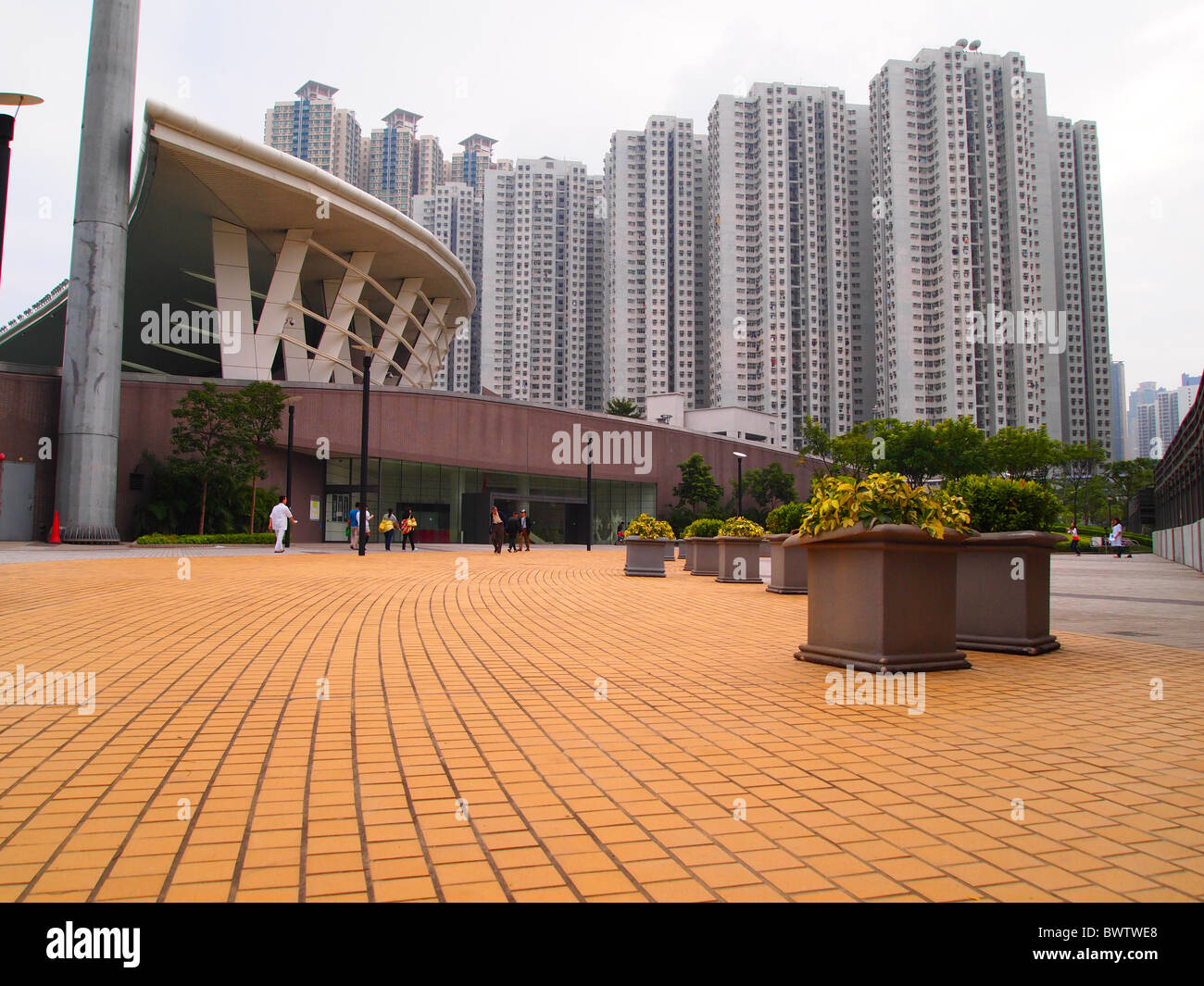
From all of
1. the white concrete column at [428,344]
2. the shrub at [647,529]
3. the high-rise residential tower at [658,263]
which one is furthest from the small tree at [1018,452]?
the high-rise residential tower at [658,263]

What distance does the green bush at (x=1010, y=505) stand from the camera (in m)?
7.38

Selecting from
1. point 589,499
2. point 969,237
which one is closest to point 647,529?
point 589,499

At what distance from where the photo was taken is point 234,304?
39.2m

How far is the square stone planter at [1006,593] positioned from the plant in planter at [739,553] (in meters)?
9.02

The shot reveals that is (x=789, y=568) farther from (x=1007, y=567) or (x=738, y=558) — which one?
(x=1007, y=567)

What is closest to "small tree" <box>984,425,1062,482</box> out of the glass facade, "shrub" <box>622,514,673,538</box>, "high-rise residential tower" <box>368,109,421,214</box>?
the glass facade

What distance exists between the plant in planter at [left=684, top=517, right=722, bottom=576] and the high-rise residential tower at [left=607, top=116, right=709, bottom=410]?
3935 inches

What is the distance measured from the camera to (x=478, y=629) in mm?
8406

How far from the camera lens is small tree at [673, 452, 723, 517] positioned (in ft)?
182

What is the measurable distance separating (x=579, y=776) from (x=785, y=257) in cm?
11575
